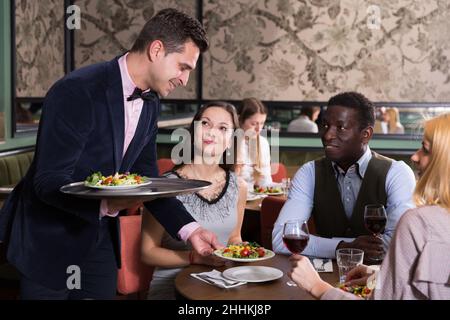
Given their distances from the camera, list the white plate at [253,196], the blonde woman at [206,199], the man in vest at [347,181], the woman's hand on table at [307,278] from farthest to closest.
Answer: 1. the white plate at [253,196]
2. the man in vest at [347,181]
3. the blonde woman at [206,199]
4. the woman's hand on table at [307,278]

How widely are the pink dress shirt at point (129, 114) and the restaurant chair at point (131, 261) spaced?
54 cm

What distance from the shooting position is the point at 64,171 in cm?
192

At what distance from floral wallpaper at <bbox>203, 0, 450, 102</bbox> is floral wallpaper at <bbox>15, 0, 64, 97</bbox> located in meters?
1.40

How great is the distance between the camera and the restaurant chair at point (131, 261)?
2.83 meters

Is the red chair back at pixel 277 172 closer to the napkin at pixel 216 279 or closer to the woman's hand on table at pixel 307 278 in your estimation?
the napkin at pixel 216 279

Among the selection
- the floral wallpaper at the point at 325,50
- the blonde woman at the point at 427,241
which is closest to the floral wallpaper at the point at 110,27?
the floral wallpaper at the point at 325,50

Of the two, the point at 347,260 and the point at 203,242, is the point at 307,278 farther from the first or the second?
the point at 203,242

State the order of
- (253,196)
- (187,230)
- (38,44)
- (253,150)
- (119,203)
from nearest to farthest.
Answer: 1. (119,203)
2. (187,230)
3. (253,196)
4. (253,150)
5. (38,44)

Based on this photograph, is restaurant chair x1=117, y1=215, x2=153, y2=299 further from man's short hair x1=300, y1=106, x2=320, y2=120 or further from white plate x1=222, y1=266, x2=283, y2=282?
man's short hair x1=300, y1=106, x2=320, y2=120

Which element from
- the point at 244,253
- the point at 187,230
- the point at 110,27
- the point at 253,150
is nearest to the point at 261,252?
the point at 244,253

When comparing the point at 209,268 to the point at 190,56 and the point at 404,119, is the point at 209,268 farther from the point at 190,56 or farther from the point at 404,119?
the point at 404,119

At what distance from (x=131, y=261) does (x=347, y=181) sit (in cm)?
104
